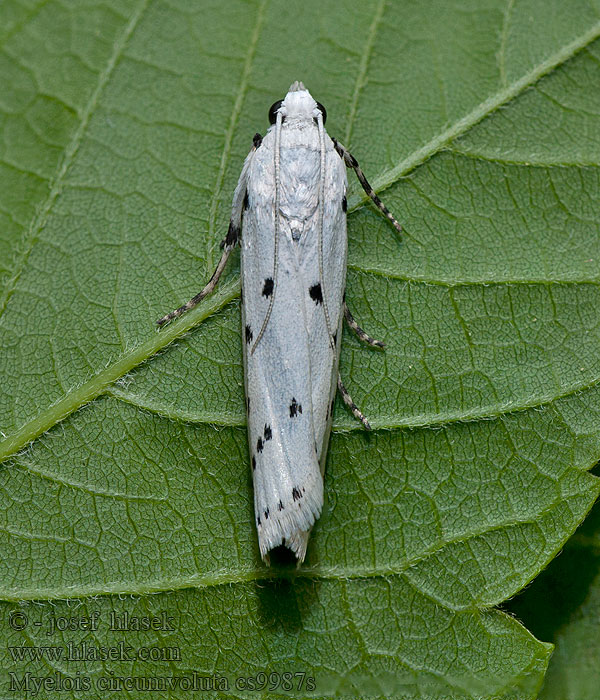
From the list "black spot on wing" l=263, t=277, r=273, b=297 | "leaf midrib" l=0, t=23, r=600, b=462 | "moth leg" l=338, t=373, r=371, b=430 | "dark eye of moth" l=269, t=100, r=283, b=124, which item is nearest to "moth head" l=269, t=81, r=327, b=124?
"dark eye of moth" l=269, t=100, r=283, b=124

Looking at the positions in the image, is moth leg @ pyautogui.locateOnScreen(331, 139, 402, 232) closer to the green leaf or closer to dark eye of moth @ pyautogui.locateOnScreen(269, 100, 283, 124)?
the green leaf

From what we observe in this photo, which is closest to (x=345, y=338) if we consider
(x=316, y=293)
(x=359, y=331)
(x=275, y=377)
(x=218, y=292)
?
(x=359, y=331)

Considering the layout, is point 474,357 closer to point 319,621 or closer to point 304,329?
point 304,329

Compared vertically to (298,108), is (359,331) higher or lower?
lower

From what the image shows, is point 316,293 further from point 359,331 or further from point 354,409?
point 354,409

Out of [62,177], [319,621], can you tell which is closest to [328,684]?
[319,621]

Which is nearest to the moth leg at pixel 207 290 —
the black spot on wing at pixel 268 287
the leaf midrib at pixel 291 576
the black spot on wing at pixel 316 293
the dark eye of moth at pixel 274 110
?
the black spot on wing at pixel 268 287
